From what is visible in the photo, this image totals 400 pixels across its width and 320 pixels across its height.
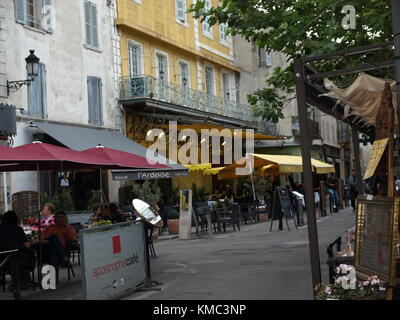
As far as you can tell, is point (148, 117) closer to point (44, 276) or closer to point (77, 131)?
point (77, 131)

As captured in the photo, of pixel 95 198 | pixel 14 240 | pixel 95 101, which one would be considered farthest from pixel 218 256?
pixel 95 101

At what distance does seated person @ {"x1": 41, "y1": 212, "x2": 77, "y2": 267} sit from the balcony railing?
14315mm

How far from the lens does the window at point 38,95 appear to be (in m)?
21.3

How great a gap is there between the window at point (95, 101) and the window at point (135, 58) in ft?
8.41

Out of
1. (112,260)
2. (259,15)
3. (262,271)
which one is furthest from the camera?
(259,15)

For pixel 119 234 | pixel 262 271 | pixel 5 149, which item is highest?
pixel 5 149

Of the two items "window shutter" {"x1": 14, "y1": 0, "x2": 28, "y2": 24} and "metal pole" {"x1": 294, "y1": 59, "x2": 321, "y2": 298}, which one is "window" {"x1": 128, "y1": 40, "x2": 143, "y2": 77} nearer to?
"window shutter" {"x1": 14, "y1": 0, "x2": 28, "y2": 24}

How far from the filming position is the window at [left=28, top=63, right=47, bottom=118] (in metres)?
21.3

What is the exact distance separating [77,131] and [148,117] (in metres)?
5.41

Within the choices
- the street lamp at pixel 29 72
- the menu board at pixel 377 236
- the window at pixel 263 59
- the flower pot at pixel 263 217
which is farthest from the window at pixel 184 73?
the menu board at pixel 377 236

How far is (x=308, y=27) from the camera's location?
12133mm

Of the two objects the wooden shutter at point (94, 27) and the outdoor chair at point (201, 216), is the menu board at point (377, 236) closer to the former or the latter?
the outdoor chair at point (201, 216)
